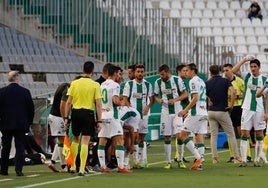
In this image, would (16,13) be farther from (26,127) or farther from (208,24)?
(26,127)

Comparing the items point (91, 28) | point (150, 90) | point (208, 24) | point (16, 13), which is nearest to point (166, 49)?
point (91, 28)

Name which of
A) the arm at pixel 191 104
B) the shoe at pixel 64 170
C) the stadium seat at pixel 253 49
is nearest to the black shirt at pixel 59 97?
the shoe at pixel 64 170

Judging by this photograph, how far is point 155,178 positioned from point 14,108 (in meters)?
3.22

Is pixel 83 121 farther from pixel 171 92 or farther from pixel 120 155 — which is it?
pixel 171 92

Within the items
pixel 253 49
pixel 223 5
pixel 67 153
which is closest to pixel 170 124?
pixel 67 153

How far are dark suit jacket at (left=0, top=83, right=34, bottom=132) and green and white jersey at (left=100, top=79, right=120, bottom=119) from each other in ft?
4.32

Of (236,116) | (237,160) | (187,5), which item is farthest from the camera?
(187,5)

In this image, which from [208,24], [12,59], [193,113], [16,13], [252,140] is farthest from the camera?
[208,24]

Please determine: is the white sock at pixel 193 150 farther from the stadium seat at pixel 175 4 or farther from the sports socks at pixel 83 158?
the stadium seat at pixel 175 4

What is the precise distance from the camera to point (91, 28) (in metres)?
35.2

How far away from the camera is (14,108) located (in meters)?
18.9

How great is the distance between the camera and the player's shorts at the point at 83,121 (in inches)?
707

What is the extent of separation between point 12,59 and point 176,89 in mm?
12928

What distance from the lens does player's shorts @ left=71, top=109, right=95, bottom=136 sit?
59.0ft
